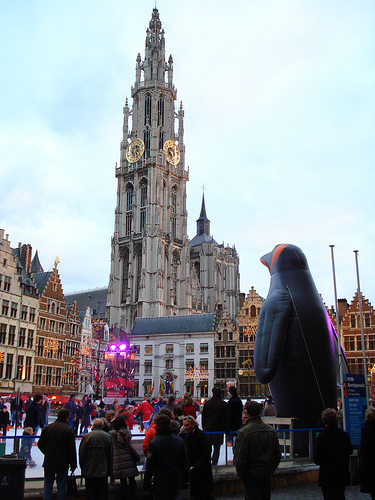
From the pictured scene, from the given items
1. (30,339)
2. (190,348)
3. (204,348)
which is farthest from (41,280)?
(204,348)

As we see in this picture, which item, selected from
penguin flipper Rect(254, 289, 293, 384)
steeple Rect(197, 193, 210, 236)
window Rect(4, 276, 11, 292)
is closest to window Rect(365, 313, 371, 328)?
window Rect(4, 276, 11, 292)

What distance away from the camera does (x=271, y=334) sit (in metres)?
12.7

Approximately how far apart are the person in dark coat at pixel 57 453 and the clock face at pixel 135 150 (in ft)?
273

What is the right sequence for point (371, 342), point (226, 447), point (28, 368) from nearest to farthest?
point (226, 447) → point (28, 368) → point (371, 342)

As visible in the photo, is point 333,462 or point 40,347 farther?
point 40,347

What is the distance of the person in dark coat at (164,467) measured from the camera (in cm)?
673

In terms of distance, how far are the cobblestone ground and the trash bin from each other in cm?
387

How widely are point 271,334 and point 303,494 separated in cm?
369

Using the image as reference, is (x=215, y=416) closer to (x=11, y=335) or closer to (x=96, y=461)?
(x=96, y=461)

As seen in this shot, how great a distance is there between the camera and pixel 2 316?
40281 millimetres

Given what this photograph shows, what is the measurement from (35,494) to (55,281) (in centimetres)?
3926

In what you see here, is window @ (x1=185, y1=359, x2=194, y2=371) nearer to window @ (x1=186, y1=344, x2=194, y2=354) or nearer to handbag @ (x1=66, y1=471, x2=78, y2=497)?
window @ (x1=186, y1=344, x2=194, y2=354)

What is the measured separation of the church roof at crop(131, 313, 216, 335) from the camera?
184 ft

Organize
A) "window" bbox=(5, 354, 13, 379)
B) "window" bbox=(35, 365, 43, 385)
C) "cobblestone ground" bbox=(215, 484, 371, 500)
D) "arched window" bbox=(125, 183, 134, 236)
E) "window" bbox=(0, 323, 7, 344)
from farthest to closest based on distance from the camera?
"arched window" bbox=(125, 183, 134, 236), "window" bbox=(35, 365, 43, 385), "window" bbox=(5, 354, 13, 379), "window" bbox=(0, 323, 7, 344), "cobblestone ground" bbox=(215, 484, 371, 500)
